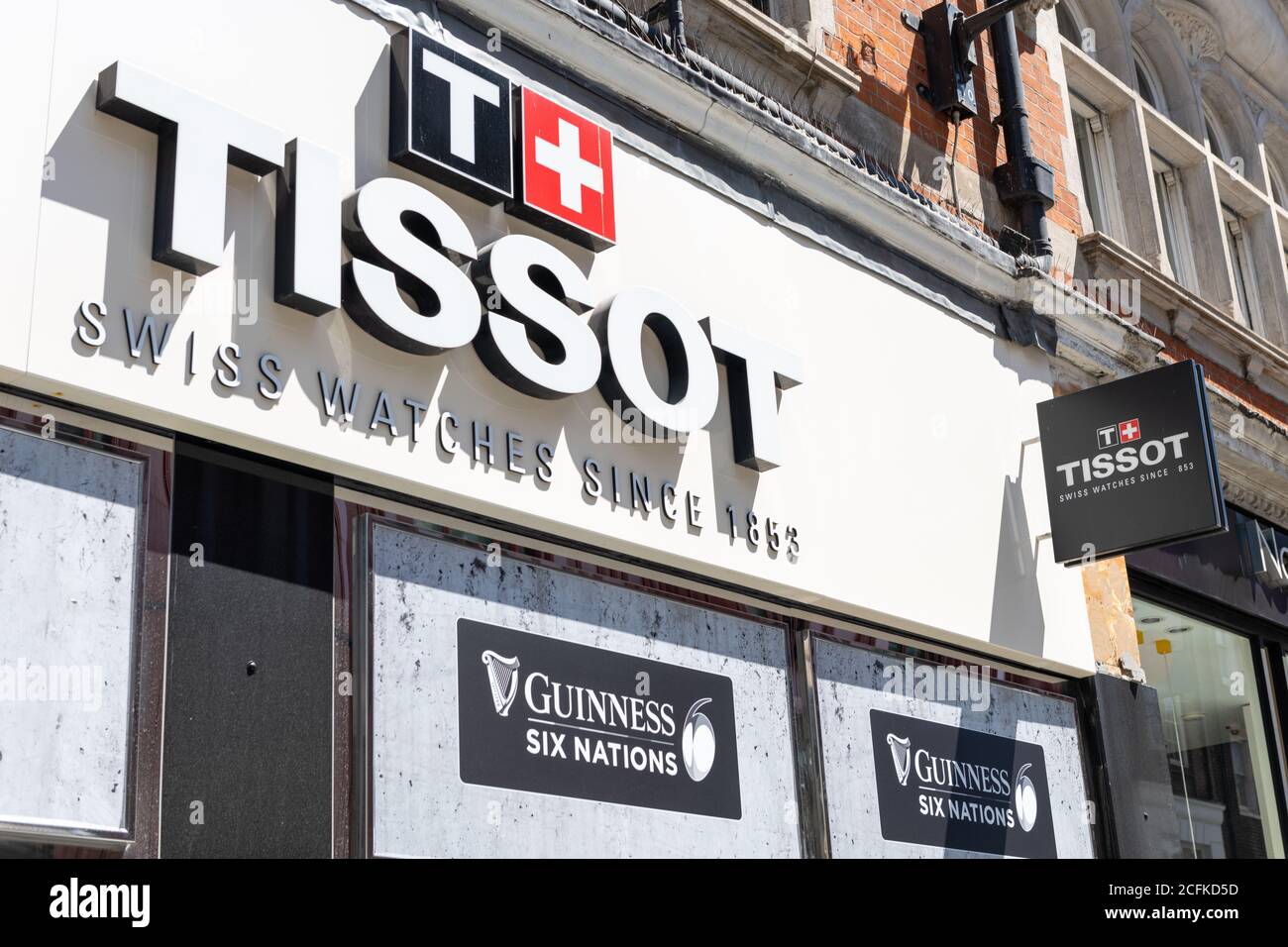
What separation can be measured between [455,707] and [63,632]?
4.94 feet

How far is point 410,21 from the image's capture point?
6457 mm

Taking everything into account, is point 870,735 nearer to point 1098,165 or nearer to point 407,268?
point 407,268

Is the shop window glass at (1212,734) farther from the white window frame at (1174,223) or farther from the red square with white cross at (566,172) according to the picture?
the red square with white cross at (566,172)

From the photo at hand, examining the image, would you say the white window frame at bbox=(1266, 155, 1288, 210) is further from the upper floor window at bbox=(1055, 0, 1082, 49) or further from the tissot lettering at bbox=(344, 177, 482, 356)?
the tissot lettering at bbox=(344, 177, 482, 356)

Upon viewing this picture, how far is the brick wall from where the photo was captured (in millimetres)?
9305

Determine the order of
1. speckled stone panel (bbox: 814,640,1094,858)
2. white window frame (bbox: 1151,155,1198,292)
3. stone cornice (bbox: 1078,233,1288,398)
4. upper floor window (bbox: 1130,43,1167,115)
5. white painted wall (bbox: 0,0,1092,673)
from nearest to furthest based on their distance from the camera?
white painted wall (bbox: 0,0,1092,673), speckled stone panel (bbox: 814,640,1094,858), stone cornice (bbox: 1078,233,1288,398), white window frame (bbox: 1151,155,1198,292), upper floor window (bbox: 1130,43,1167,115)

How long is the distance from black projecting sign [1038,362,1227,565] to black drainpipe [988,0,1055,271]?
1.19 metres

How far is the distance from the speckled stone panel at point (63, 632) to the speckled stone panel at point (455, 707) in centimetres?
98

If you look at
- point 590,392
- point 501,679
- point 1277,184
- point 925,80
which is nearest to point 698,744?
point 501,679

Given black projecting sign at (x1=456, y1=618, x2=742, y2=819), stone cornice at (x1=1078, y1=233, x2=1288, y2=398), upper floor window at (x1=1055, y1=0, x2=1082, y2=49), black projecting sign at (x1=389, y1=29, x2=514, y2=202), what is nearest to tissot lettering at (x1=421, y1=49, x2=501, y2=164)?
black projecting sign at (x1=389, y1=29, x2=514, y2=202)

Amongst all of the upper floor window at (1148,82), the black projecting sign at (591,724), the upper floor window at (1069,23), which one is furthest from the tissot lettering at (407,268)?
the upper floor window at (1148,82)

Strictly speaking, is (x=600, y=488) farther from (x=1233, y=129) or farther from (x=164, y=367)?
(x=1233, y=129)

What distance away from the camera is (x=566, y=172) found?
6.82 metres
